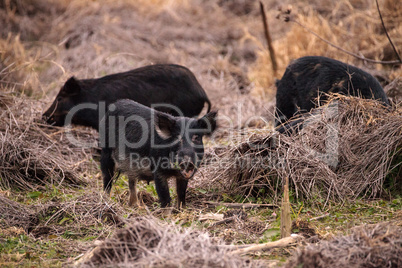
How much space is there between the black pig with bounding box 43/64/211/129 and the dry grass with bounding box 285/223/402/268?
168 inches

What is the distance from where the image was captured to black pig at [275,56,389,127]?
20.7 ft

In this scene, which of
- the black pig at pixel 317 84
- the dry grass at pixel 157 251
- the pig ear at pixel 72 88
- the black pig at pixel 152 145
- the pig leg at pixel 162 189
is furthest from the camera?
the pig ear at pixel 72 88

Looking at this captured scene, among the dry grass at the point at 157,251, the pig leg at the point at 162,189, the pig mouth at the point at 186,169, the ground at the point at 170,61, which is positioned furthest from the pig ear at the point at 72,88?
the dry grass at the point at 157,251

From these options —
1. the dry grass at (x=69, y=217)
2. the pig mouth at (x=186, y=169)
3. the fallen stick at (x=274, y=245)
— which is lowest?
the dry grass at (x=69, y=217)

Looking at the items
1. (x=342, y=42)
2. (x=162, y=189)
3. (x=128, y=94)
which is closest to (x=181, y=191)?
(x=162, y=189)

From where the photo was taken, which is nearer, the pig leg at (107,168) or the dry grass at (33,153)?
the pig leg at (107,168)

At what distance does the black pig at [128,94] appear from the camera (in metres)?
7.45

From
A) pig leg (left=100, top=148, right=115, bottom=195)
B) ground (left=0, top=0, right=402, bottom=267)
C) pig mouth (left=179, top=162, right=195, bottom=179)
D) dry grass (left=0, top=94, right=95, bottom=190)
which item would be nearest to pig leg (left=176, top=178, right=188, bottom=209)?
ground (left=0, top=0, right=402, bottom=267)

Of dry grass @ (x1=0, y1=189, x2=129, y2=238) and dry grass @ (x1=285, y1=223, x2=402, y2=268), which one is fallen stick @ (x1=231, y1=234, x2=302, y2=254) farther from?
dry grass @ (x1=0, y1=189, x2=129, y2=238)

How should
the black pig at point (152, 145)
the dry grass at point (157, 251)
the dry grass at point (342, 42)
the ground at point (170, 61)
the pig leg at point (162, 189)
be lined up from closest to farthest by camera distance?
the dry grass at point (157, 251) < the ground at point (170, 61) < the black pig at point (152, 145) < the pig leg at point (162, 189) < the dry grass at point (342, 42)

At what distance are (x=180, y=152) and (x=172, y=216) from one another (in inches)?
26.0

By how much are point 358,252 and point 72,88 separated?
208 inches

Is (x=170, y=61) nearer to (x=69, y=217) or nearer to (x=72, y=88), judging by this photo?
(x=72, y=88)

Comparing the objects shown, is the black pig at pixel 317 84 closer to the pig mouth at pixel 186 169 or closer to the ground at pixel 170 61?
the ground at pixel 170 61
